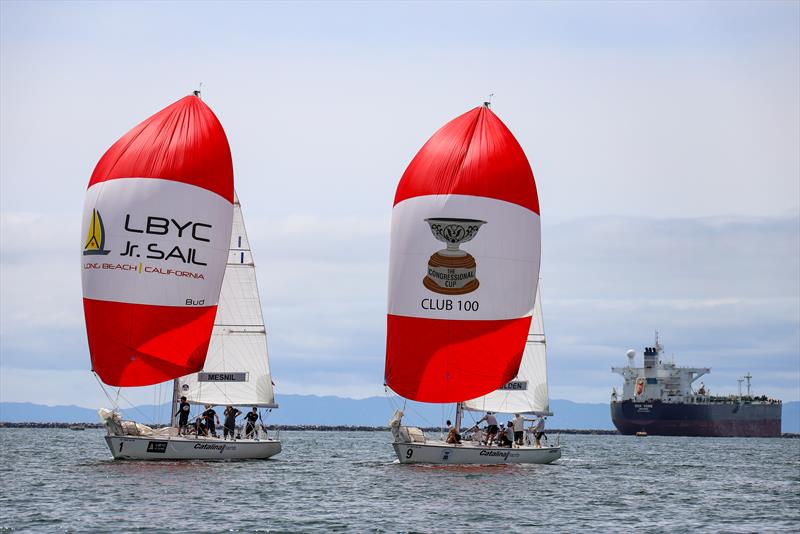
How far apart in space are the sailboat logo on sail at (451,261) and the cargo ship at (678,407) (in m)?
87.4

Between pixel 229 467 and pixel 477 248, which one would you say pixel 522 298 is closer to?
pixel 477 248

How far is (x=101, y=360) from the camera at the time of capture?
3738 centimetres

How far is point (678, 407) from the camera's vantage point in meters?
121

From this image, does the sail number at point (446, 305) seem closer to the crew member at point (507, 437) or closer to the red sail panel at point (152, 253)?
the crew member at point (507, 437)

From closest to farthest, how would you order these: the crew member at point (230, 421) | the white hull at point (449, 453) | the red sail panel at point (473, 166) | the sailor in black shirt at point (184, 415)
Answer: the white hull at point (449, 453)
the red sail panel at point (473, 166)
the sailor in black shirt at point (184, 415)
the crew member at point (230, 421)

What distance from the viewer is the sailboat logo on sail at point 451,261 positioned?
37.9 meters

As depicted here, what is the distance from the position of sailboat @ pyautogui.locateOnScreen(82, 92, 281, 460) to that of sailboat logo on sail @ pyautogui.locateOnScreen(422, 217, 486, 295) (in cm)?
692

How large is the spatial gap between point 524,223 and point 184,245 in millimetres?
10809

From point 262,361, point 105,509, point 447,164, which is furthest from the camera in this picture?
point 262,361

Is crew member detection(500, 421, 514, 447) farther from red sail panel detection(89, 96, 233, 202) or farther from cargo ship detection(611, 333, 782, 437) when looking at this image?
cargo ship detection(611, 333, 782, 437)

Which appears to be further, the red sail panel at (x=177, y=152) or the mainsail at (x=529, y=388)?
the mainsail at (x=529, y=388)

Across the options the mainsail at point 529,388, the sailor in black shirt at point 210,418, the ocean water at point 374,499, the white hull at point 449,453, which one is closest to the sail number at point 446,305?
the mainsail at point 529,388

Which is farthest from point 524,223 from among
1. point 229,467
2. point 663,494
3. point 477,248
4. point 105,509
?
point 105,509

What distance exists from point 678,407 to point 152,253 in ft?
301
